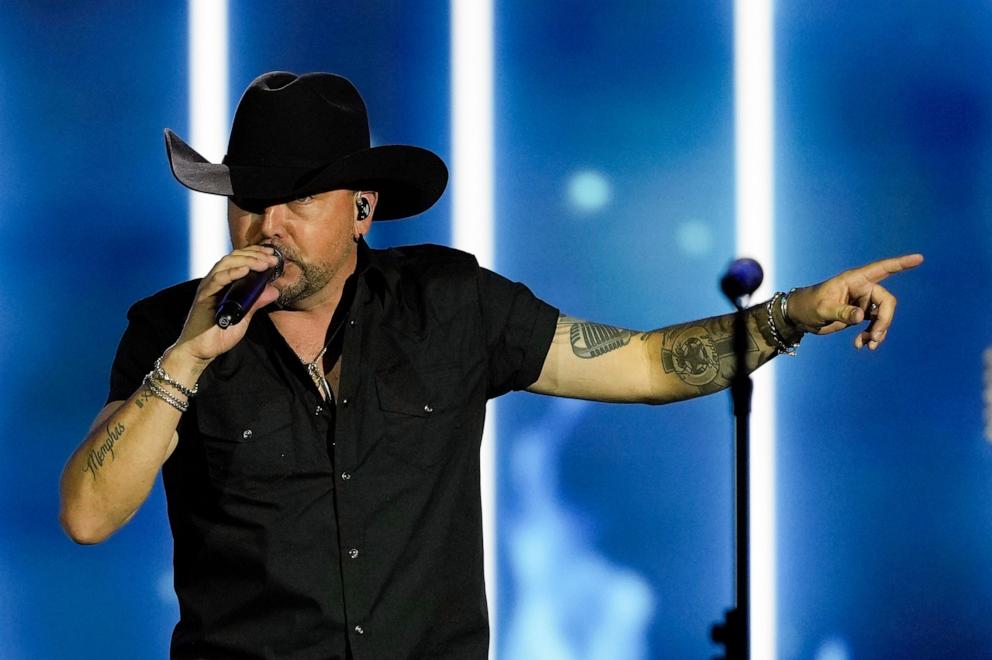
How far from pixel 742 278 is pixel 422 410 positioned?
621 millimetres

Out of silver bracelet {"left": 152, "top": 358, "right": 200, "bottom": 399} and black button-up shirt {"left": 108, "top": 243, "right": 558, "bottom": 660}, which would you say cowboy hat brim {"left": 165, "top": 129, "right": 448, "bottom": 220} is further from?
silver bracelet {"left": 152, "top": 358, "right": 200, "bottom": 399}

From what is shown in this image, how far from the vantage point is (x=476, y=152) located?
325 cm

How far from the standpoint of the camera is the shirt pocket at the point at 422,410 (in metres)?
2.21

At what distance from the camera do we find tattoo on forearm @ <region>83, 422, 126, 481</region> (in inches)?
75.2

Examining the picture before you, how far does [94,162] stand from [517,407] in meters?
1.25

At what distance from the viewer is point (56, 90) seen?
10.6 feet

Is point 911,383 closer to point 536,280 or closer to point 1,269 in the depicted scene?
point 536,280

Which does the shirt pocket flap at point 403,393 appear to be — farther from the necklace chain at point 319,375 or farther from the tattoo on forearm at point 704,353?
the tattoo on forearm at point 704,353

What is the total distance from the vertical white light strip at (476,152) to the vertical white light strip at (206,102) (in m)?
0.59

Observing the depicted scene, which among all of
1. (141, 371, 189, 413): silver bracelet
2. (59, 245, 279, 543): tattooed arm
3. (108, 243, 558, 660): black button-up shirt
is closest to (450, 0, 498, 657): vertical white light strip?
(108, 243, 558, 660): black button-up shirt

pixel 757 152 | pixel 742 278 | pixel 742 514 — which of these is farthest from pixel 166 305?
pixel 757 152

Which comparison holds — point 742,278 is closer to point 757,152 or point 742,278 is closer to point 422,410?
point 422,410

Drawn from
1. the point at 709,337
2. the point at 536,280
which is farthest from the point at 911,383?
the point at 709,337

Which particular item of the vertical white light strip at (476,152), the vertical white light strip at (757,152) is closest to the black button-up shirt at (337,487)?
the vertical white light strip at (476,152)
